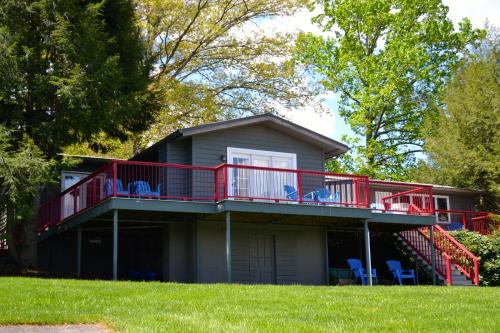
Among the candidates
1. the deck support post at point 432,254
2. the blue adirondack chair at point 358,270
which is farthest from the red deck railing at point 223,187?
the blue adirondack chair at point 358,270

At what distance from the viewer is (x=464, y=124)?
115 feet

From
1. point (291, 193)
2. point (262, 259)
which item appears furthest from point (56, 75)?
point (262, 259)

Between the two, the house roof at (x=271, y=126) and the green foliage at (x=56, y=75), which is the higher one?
the green foliage at (x=56, y=75)

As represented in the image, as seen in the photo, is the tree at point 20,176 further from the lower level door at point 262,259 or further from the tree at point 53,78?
the lower level door at point 262,259

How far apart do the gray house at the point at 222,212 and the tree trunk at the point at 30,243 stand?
793mm

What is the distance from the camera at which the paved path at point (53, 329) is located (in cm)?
998

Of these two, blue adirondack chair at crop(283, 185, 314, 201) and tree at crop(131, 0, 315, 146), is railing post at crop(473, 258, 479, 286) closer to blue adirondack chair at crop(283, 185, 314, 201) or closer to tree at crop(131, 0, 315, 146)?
blue adirondack chair at crop(283, 185, 314, 201)

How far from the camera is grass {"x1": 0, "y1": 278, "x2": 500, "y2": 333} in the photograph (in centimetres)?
1031

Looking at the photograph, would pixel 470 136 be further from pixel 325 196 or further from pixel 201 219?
pixel 201 219

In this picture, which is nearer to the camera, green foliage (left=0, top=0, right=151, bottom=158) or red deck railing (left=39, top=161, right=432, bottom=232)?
red deck railing (left=39, top=161, right=432, bottom=232)

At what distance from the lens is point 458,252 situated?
75.9 ft

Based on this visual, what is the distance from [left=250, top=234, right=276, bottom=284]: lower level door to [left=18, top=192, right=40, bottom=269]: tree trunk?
6745 millimetres

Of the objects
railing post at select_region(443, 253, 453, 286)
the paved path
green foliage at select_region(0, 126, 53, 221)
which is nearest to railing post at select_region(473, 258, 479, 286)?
railing post at select_region(443, 253, 453, 286)

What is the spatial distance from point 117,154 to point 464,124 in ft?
57.7
